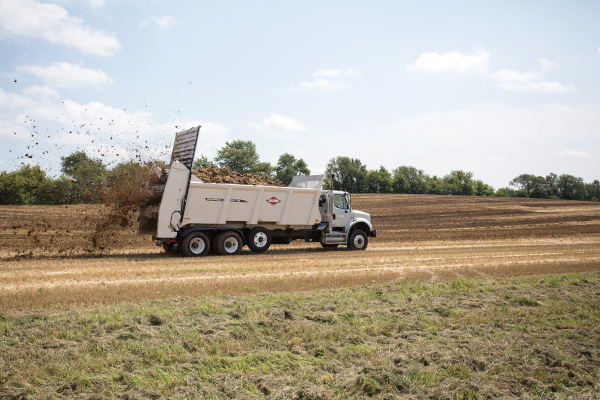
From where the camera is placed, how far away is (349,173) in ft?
276

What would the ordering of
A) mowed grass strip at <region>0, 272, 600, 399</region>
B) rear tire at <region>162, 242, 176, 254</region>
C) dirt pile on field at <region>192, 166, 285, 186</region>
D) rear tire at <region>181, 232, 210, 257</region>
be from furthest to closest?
dirt pile on field at <region>192, 166, 285, 186</region> → rear tire at <region>162, 242, 176, 254</region> → rear tire at <region>181, 232, 210, 257</region> → mowed grass strip at <region>0, 272, 600, 399</region>

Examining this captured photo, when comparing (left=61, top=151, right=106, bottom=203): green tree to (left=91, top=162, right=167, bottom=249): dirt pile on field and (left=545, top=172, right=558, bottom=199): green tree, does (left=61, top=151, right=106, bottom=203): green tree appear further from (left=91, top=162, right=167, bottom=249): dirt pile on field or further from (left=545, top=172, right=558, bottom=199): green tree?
(left=545, top=172, right=558, bottom=199): green tree

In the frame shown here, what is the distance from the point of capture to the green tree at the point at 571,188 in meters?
79.2

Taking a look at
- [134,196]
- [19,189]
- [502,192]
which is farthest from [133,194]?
[502,192]

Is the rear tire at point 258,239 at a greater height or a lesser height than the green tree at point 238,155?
lesser

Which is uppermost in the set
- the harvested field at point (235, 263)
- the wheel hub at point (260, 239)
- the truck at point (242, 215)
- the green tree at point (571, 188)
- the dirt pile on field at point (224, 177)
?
the green tree at point (571, 188)

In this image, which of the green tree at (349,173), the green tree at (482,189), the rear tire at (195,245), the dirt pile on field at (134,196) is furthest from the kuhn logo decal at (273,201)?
the green tree at (482,189)

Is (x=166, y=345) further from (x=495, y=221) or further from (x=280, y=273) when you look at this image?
(x=495, y=221)

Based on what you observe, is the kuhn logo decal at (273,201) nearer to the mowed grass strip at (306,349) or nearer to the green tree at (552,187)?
the mowed grass strip at (306,349)

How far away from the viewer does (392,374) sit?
19.1 ft

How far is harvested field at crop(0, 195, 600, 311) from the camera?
1100cm

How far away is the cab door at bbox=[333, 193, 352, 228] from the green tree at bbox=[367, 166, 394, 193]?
61.9 metres

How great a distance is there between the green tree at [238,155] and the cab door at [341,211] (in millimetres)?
31118

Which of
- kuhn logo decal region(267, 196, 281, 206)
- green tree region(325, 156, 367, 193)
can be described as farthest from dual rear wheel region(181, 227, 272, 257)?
green tree region(325, 156, 367, 193)
